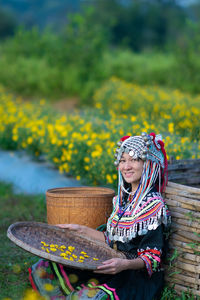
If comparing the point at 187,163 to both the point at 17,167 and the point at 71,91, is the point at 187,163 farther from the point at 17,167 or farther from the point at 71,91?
the point at 71,91

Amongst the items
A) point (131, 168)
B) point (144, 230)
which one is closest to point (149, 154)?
point (131, 168)

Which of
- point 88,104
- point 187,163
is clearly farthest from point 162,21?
point 187,163

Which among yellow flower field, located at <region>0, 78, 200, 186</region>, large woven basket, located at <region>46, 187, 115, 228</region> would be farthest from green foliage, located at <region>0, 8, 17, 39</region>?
large woven basket, located at <region>46, 187, 115, 228</region>

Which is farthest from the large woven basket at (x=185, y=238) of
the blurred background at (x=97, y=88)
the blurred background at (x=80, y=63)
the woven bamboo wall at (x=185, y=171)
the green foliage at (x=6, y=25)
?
the green foliage at (x=6, y=25)

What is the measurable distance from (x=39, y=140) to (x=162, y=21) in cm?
2585

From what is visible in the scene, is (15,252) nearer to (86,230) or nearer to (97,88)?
(86,230)

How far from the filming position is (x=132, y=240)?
7.39 ft

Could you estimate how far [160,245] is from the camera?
83.8 inches

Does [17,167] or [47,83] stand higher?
[47,83]

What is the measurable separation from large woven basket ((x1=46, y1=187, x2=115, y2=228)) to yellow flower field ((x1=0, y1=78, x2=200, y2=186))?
3.11ft

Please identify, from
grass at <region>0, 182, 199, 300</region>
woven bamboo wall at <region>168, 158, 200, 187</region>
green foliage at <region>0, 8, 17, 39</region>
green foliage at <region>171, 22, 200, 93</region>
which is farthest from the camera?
green foliage at <region>0, 8, 17, 39</region>

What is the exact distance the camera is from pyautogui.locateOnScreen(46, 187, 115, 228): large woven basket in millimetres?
2643

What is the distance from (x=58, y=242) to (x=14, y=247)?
3.16ft

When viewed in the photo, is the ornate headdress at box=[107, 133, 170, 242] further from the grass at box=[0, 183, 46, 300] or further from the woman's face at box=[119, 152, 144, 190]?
the grass at box=[0, 183, 46, 300]
